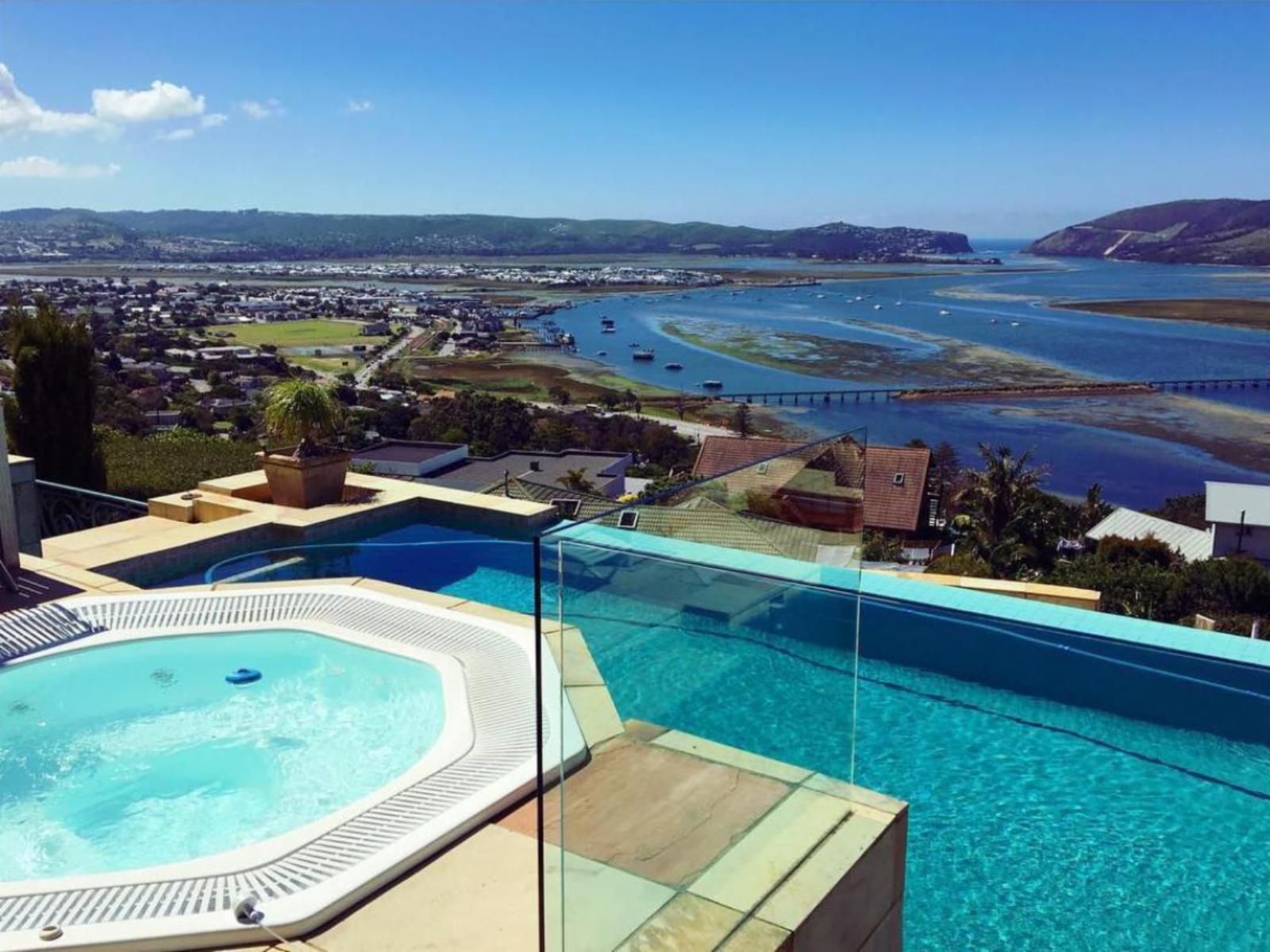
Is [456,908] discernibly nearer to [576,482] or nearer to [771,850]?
[771,850]

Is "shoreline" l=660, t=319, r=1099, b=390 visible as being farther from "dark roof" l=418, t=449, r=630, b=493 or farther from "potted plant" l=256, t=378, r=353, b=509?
"potted plant" l=256, t=378, r=353, b=509

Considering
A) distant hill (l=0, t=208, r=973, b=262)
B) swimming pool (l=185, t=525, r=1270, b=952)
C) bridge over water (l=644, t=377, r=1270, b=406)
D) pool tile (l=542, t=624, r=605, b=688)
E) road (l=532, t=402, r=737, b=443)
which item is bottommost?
road (l=532, t=402, r=737, b=443)

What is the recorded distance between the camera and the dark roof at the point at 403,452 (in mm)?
19216

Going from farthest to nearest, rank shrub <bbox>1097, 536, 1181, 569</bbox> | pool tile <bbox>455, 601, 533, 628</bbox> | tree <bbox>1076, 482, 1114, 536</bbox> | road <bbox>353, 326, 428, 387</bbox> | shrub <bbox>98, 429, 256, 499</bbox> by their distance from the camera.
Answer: road <bbox>353, 326, 428, 387</bbox> → tree <bbox>1076, 482, 1114, 536</bbox> → shrub <bbox>1097, 536, 1181, 569</bbox> → shrub <bbox>98, 429, 256, 499</bbox> → pool tile <bbox>455, 601, 533, 628</bbox>

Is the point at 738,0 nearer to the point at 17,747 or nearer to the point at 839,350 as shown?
the point at 17,747

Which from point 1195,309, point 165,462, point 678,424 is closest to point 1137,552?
point 165,462

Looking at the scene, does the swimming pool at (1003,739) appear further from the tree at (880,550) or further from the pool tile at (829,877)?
the tree at (880,550)

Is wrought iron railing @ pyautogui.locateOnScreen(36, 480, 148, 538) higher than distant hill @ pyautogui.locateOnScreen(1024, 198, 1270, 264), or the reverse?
distant hill @ pyautogui.locateOnScreen(1024, 198, 1270, 264)

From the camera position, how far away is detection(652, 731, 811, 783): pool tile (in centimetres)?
233

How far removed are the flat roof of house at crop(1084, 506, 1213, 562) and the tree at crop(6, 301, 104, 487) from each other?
20278 mm

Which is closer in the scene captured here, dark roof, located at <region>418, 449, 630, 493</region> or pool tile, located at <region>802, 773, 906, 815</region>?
pool tile, located at <region>802, 773, 906, 815</region>

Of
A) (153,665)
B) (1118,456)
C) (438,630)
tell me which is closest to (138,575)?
(153,665)

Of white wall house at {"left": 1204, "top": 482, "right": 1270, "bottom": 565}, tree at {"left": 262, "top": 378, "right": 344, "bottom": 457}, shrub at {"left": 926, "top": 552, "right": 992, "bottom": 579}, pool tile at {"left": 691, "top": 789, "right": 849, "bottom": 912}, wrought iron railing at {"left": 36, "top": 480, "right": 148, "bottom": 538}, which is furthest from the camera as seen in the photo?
white wall house at {"left": 1204, "top": 482, "right": 1270, "bottom": 565}

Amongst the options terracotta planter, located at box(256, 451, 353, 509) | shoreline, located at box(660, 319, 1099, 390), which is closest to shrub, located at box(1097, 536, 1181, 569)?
terracotta planter, located at box(256, 451, 353, 509)
